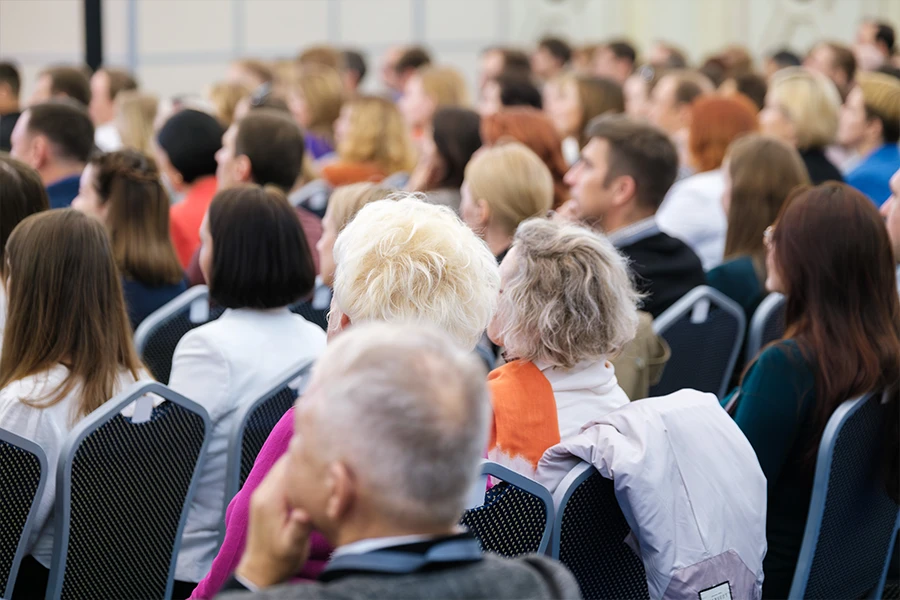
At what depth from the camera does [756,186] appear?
401cm

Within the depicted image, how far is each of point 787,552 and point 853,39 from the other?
12.2m

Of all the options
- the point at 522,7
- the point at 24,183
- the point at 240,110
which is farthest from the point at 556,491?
the point at 522,7

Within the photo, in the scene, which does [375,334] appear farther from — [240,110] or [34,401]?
[240,110]

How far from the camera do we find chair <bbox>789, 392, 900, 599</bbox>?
2283 mm

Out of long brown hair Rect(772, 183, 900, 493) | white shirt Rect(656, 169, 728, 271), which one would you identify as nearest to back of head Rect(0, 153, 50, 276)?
long brown hair Rect(772, 183, 900, 493)

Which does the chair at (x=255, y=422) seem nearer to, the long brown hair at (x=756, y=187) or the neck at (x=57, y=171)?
the long brown hair at (x=756, y=187)

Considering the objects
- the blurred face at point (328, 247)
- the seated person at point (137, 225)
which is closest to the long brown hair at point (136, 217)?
the seated person at point (137, 225)

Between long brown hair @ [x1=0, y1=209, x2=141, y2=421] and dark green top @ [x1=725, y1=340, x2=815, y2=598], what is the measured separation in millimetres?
1357

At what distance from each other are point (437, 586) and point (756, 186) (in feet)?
10.4

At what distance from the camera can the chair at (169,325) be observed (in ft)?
10.6

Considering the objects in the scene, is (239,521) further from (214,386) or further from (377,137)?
(377,137)

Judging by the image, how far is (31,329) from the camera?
2.32 m

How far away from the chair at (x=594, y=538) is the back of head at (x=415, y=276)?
0.31 meters

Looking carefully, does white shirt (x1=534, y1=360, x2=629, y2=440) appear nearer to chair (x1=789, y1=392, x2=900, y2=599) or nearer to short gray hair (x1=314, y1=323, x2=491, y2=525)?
chair (x1=789, y1=392, x2=900, y2=599)
